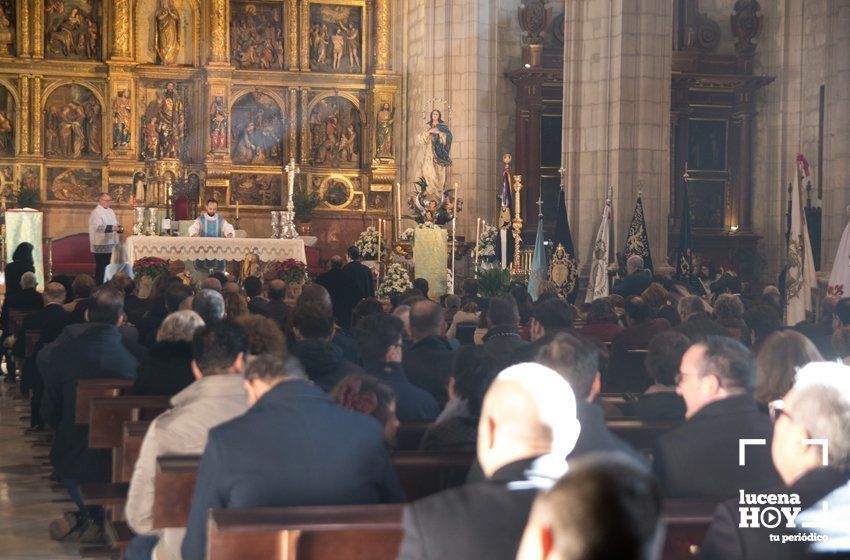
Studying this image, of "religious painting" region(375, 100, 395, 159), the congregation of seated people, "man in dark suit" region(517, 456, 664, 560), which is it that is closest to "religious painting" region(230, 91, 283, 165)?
"religious painting" region(375, 100, 395, 159)

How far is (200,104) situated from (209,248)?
6.18m

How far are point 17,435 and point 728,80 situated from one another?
15.1 metres

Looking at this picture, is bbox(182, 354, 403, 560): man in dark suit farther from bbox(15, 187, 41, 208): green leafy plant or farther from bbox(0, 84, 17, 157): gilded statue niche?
bbox(0, 84, 17, 157): gilded statue niche

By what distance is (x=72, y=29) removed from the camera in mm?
22750

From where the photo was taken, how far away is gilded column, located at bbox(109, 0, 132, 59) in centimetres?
2259

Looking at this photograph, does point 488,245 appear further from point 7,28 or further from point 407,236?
point 7,28

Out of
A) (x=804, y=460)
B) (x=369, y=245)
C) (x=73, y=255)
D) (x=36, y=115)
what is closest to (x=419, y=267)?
(x=369, y=245)

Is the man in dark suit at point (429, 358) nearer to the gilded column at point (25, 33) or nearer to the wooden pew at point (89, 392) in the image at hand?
the wooden pew at point (89, 392)

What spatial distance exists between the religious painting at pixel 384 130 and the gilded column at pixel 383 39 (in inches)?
25.1

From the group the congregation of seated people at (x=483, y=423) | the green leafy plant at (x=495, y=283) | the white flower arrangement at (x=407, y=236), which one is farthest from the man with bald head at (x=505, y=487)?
the white flower arrangement at (x=407, y=236)

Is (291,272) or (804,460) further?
(291,272)

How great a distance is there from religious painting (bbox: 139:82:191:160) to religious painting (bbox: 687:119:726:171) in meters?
8.83

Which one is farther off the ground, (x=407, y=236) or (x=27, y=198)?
(x=27, y=198)

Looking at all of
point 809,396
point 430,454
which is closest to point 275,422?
point 430,454
